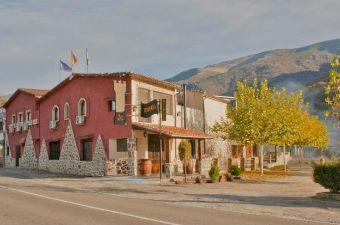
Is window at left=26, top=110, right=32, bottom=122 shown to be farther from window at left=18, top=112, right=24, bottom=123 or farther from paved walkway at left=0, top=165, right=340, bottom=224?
paved walkway at left=0, top=165, right=340, bottom=224

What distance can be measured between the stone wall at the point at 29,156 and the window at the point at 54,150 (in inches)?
112

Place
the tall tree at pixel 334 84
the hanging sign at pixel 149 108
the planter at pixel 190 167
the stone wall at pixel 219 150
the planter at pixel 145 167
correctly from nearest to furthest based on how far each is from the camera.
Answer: the tall tree at pixel 334 84
the hanging sign at pixel 149 108
the planter at pixel 145 167
the planter at pixel 190 167
the stone wall at pixel 219 150

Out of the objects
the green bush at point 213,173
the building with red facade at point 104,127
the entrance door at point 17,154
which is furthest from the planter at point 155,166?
the entrance door at point 17,154

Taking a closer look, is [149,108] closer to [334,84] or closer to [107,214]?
[334,84]

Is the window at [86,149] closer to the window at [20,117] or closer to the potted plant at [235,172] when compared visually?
the potted plant at [235,172]

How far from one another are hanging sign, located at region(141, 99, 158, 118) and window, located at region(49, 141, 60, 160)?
11.6 meters

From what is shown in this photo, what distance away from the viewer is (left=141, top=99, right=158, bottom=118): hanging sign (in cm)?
2867

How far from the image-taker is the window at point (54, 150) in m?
38.6

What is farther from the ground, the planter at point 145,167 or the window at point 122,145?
the window at point 122,145

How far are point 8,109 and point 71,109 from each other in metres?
13.9

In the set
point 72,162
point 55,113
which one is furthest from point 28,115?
point 72,162

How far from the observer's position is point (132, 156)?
30.6m

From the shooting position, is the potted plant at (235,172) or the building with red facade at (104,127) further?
the building with red facade at (104,127)

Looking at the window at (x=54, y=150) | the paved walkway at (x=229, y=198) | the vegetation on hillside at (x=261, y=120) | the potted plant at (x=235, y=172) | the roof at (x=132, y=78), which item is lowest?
the paved walkway at (x=229, y=198)
